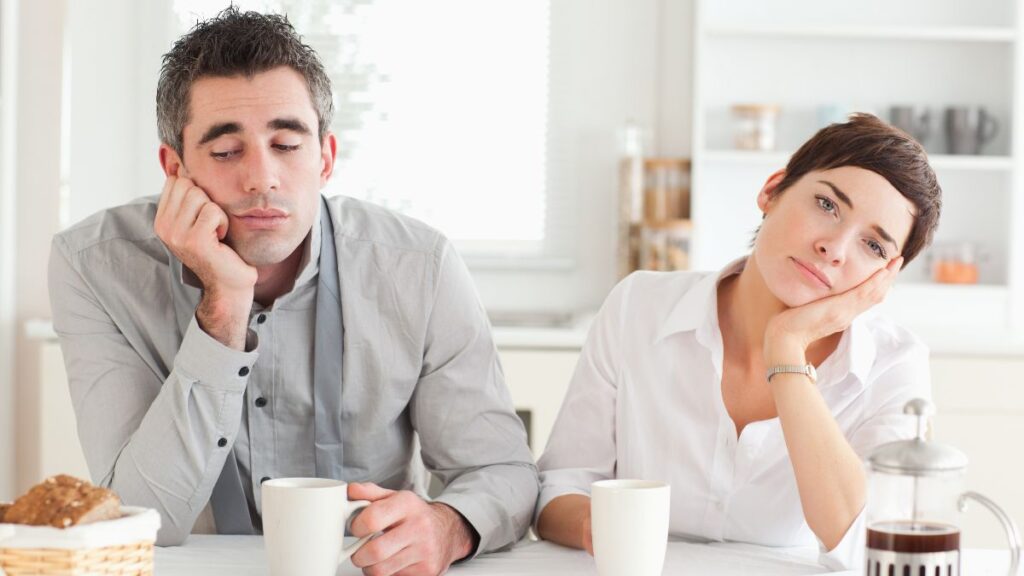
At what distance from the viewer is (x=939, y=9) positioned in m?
3.64

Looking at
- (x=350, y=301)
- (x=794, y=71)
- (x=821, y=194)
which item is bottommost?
(x=350, y=301)

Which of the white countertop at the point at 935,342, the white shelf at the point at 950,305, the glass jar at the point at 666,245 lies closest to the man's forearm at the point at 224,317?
the white countertop at the point at 935,342

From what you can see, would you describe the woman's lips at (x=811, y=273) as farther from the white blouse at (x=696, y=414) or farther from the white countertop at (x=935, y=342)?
the white countertop at (x=935, y=342)

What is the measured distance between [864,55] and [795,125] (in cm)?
29

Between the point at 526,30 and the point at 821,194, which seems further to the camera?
the point at 526,30

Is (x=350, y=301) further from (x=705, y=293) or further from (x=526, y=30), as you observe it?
(x=526, y=30)

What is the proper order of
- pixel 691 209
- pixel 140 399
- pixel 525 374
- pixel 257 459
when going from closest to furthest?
pixel 140 399 < pixel 257 459 < pixel 525 374 < pixel 691 209

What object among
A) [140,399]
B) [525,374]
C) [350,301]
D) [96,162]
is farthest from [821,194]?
[96,162]

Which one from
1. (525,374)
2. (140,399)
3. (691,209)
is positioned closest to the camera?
(140,399)

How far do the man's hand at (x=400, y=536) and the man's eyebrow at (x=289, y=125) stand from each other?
0.54 meters

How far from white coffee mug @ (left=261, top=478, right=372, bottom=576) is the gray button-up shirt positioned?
1.19 feet

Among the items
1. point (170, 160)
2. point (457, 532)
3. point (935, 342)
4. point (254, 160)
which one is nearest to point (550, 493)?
point (457, 532)

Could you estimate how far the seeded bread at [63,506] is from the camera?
3.26ft

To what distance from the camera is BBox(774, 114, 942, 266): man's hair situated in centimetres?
153
